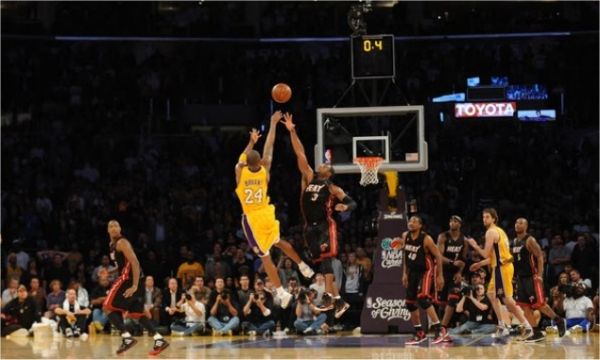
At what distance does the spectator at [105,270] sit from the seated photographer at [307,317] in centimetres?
333

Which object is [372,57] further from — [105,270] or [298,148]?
[105,270]

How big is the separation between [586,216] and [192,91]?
30.8ft

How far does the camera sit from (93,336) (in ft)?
59.6

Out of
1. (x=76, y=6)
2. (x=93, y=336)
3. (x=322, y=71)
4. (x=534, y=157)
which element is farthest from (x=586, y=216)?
(x=76, y=6)

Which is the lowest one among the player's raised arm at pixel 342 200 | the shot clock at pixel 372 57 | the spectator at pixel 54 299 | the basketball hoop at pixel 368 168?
the spectator at pixel 54 299

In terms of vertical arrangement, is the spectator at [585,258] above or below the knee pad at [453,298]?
above

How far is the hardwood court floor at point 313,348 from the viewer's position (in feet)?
44.9

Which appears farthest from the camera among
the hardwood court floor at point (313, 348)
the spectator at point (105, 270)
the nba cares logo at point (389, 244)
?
the spectator at point (105, 270)

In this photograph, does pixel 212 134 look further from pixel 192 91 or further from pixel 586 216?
pixel 586 216

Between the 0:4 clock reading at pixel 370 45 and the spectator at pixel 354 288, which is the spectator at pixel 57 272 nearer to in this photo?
the spectator at pixel 354 288

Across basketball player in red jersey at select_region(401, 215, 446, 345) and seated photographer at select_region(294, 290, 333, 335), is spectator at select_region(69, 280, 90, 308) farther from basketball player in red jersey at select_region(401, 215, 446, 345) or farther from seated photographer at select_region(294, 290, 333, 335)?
basketball player in red jersey at select_region(401, 215, 446, 345)

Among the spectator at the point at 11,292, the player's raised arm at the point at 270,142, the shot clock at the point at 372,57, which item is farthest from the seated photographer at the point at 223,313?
the player's raised arm at the point at 270,142

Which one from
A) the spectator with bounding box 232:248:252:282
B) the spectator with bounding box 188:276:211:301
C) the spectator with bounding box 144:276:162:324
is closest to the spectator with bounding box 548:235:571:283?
the spectator with bounding box 232:248:252:282

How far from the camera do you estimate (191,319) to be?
18.2m
